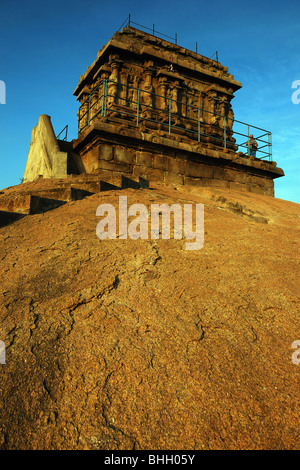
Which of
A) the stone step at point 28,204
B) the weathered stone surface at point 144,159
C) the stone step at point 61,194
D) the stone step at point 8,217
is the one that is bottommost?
the stone step at point 8,217

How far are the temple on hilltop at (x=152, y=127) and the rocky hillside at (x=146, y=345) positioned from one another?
5164mm

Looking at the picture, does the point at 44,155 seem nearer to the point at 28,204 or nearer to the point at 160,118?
the point at 160,118

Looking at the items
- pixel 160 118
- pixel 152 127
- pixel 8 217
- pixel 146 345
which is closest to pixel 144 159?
pixel 152 127

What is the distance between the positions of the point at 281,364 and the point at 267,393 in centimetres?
28

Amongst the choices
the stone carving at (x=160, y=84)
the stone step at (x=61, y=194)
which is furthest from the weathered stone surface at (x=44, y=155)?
the stone step at (x=61, y=194)

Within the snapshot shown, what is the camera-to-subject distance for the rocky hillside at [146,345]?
61.8 inches

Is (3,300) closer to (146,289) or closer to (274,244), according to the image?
(146,289)

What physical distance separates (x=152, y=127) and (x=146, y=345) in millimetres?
9596

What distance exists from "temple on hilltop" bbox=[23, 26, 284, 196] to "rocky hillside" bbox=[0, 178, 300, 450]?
5164 mm

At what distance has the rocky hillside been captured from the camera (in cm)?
157

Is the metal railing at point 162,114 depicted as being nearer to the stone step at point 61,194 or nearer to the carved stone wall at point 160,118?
the carved stone wall at point 160,118

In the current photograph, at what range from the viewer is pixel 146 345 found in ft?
6.78
